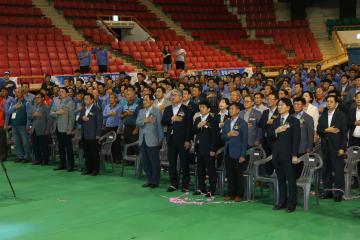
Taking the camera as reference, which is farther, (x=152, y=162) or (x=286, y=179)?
(x=152, y=162)

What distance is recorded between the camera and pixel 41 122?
12.6 m

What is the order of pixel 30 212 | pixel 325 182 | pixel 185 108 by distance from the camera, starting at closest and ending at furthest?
1. pixel 30 212
2. pixel 325 182
3. pixel 185 108

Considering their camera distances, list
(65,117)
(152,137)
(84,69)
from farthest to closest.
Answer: (84,69) < (65,117) < (152,137)

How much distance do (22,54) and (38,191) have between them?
11306 millimetres

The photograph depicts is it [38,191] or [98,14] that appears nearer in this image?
[38,191]

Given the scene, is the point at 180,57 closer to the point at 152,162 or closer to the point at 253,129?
the point at 152,162

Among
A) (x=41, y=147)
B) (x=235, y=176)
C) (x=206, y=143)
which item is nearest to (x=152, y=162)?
(x=206, y=143)

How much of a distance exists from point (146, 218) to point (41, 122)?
5.53 meters

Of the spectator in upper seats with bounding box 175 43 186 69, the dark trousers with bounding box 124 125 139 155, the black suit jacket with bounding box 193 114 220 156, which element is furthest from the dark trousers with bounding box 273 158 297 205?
the spectator in upper seats with bounding box 175 43 186 69

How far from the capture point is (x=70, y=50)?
845 inches

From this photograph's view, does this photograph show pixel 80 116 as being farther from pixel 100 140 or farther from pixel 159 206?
pixel 159 206

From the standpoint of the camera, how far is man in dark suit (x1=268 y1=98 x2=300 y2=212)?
802 cm

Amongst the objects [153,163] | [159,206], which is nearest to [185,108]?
[153,163]

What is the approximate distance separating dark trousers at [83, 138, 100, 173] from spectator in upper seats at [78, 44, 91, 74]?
27.8 ft
